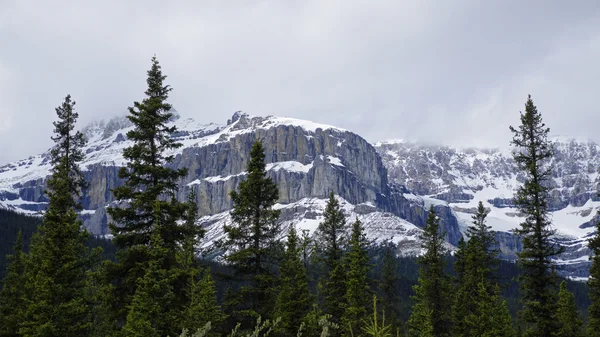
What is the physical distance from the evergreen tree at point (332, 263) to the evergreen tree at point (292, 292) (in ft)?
17.0

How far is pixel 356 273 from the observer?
31578 mm

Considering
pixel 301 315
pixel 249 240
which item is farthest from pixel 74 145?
pixel 301 315

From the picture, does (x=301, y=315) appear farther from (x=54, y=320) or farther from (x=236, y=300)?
(x=54, y=320)

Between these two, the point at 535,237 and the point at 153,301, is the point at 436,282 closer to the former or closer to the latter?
the point at 535,237

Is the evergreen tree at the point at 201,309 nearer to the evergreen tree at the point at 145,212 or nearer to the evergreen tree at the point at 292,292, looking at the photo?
the evergreen tree at the point at 145,212

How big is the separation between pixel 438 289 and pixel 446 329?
122 inches

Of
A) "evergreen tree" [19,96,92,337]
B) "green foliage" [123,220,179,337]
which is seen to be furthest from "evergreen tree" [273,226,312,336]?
"evergreen tree" [19,96,92,337]

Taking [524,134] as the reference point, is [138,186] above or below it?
below

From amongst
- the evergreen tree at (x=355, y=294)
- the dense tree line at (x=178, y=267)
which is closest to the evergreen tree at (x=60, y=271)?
the dense tree line at (x=178, y=267)

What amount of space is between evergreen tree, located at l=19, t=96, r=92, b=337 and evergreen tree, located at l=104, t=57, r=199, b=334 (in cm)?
145

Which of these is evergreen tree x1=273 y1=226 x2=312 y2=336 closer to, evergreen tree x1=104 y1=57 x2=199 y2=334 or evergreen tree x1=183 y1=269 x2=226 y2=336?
evergreen tree x1=183 y1=269 x2=226 y2=336

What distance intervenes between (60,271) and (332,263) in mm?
19675

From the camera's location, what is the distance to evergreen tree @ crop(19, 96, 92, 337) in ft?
65.8

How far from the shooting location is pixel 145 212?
71.9 feet
